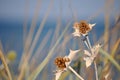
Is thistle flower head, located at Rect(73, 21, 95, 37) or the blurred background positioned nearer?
thistle flower head, located at Rect(73, 21, 95, 37)

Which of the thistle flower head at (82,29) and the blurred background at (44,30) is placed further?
the blurred background at (44,30)

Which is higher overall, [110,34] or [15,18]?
→ [15,18]

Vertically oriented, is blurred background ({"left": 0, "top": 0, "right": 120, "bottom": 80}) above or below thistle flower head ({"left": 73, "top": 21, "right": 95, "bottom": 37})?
above

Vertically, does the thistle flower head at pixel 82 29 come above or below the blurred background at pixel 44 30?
below

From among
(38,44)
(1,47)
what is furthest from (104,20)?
(1,47)

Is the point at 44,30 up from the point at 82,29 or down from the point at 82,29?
up

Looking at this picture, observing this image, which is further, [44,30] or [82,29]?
[44,30]

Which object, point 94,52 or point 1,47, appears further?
point 1,47

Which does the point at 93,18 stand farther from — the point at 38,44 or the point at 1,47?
the point at 1,47
